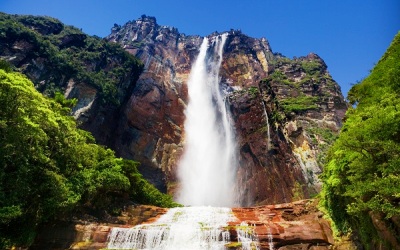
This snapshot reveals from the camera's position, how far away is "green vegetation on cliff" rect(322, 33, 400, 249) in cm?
913

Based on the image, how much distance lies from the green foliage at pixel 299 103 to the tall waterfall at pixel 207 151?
1335 cm

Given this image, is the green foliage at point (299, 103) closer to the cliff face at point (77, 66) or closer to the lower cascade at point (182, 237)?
the cliff face at point (77, 66)

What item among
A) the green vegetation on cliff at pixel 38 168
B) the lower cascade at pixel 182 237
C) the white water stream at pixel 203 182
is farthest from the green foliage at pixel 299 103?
the green vegetation on cliff at pixel 38 168

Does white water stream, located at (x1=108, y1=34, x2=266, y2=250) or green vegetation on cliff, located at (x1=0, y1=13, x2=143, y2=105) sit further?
green vegetation on cliff, located at (x1=0, y1=13, x2=143, y2=105)

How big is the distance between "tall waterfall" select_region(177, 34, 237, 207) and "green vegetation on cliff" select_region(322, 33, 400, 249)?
3311 centimetres

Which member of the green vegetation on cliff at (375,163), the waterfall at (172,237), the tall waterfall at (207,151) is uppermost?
the tall waterfall at (207,151)

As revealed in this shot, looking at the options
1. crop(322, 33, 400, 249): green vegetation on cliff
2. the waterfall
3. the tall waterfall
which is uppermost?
the tall waterfall

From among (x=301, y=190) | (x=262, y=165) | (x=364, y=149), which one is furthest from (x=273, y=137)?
(x=364, y=149)

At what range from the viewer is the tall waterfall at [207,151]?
48000mm

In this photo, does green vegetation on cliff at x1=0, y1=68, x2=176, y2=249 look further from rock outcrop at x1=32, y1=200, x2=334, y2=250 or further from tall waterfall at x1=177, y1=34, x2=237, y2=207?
tall waterfall at x1=177, y1=34, x2=237, y2=207

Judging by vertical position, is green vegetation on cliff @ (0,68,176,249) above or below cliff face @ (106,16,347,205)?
below

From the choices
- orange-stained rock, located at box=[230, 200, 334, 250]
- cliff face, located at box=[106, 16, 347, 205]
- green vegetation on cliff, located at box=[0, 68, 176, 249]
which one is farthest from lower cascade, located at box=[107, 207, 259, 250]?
cliff face, located at box=[106, 16, 347, 205]

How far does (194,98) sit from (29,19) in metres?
32.6

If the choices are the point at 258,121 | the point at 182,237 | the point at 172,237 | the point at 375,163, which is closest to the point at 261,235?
the point at 182,237
